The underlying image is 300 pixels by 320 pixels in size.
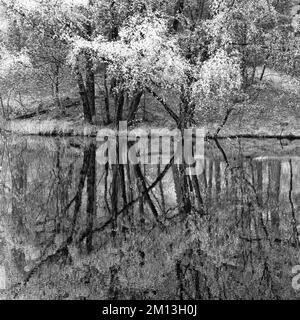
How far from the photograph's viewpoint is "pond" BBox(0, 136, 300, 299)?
946 centimetres

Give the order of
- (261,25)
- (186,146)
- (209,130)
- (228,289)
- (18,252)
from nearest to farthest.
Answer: (228,289), (18,252), (186,146), (209,130), (261,25)

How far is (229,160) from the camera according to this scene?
23.7 metres

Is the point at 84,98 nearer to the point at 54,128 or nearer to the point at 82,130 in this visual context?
the point at 82,130

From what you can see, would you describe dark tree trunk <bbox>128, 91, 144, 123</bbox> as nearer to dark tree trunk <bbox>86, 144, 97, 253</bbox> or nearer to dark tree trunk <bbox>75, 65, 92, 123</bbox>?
dark tree trunk <bbox>75, 65, 92, 123</bbox>

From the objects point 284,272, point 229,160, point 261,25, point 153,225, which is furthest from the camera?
point 261,25

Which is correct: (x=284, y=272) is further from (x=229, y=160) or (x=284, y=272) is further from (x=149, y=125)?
(x=149, y=125)

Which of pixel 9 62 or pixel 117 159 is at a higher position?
pixel 9 62

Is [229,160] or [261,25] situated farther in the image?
[261,25]

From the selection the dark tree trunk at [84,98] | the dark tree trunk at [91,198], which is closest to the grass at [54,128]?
the dark tree trunk at [84,98]

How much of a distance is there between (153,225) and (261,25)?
23.1 meters

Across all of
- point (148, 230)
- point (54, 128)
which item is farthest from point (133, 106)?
point (148, 230)

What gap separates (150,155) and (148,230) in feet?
43.8

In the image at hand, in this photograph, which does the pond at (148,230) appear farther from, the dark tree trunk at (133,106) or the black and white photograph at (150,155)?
the dark tree trunk at (133,106)
